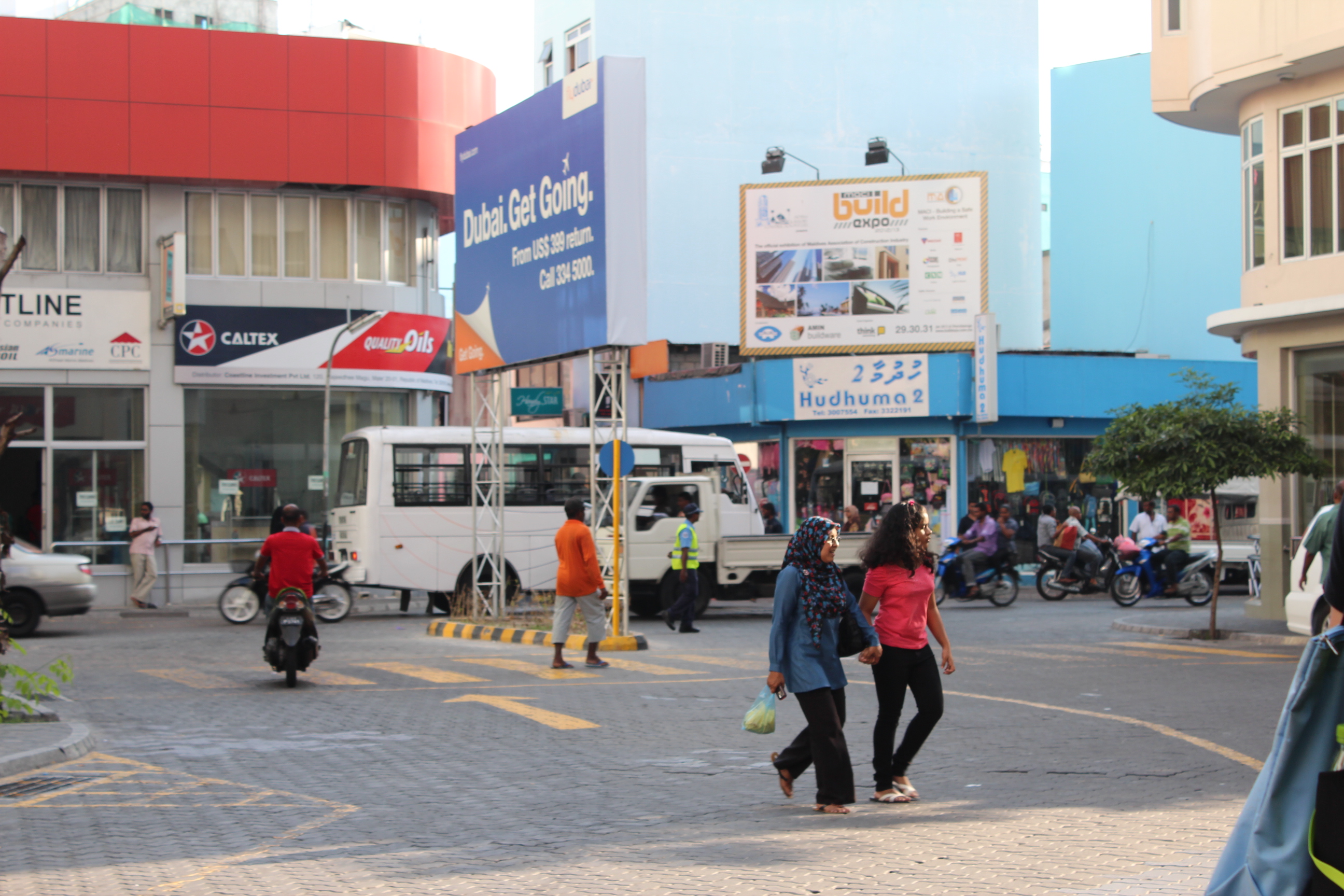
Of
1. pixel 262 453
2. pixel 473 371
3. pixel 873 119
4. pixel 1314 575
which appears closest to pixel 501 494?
pixel 473 371

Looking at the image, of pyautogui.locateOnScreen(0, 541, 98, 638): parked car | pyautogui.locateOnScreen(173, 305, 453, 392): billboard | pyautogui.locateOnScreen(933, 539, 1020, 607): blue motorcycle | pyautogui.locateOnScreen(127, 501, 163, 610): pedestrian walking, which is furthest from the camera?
pyautogui.locateOnScreen(173, 305, 453, 392): billboard

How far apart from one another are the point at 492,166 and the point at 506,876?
15196mm

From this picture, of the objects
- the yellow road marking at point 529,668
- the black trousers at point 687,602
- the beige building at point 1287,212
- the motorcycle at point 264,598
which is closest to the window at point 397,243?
the motorcycle at point 264,598

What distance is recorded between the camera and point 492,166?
19.9m

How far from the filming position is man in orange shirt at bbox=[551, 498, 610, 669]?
14516mm

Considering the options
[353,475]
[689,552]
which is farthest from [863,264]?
[689,552]

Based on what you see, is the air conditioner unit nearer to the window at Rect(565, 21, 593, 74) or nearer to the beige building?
the window at Rect(565, 21, 593, 74)

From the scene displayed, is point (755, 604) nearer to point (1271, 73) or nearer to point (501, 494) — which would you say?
point (501, 494)


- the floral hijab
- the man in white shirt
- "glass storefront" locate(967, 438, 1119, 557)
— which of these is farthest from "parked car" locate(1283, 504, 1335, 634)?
"glass storefront" locate(967, 438, 1119, 557)

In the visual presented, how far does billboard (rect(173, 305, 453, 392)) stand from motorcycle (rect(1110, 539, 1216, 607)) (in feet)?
45.9

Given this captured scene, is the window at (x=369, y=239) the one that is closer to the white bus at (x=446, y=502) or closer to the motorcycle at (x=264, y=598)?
the white bus at (x=446, y=502)

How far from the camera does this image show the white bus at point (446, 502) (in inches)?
881

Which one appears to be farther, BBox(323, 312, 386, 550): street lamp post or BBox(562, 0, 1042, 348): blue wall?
BBox(562, 0, 1042, 348): blue wall

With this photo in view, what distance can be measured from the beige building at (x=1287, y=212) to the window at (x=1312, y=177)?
0.05 ft
